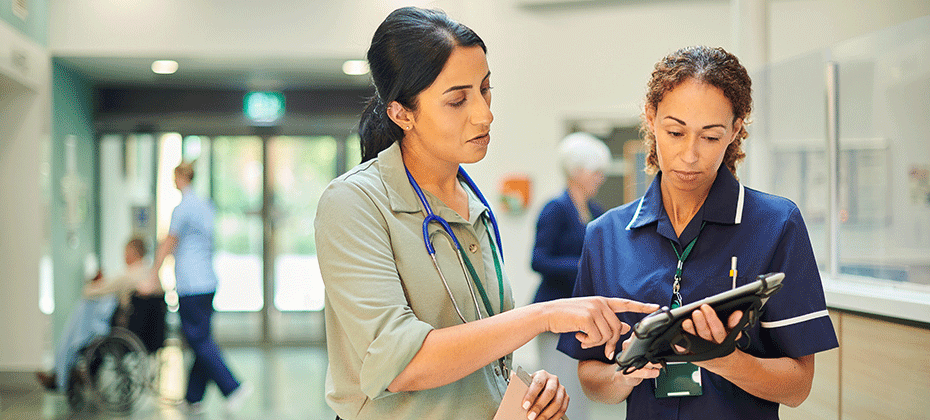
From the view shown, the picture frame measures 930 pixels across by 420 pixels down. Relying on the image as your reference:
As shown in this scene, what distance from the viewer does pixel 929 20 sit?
9.31ft

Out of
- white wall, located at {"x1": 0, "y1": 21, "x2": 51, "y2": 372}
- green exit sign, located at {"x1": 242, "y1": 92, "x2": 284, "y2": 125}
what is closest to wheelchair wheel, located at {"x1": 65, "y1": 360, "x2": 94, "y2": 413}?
white wall, located at {"x1": 0, "y1": 21, "x2": 51, "y2": 372}

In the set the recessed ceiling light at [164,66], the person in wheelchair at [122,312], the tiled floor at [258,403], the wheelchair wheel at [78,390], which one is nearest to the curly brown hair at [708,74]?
the tiled floor at [258,403]

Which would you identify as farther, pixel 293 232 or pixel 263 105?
pixel 263 105

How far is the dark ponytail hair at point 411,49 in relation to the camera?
1.22 meters

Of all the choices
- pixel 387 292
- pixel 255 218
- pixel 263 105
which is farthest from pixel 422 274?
pixel 263 105

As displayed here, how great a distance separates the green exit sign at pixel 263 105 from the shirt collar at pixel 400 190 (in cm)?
737

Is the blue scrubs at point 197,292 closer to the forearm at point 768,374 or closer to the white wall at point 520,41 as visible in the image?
the white wall at point 520,41

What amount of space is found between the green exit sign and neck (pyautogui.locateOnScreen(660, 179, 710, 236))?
293 inches

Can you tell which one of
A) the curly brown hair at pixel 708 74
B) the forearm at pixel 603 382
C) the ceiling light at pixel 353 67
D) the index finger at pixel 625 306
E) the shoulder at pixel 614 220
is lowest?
the forearm at pixel 603 382

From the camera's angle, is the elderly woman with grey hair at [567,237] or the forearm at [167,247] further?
the forearm at [167,247]

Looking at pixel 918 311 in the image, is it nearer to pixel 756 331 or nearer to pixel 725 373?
pixel 756 331

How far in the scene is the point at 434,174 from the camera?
1353mm

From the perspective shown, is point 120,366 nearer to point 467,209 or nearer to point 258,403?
point 258,403

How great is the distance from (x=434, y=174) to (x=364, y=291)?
1.12ft
